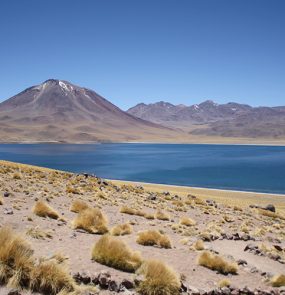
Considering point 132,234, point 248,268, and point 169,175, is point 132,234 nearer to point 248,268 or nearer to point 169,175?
point 248,268

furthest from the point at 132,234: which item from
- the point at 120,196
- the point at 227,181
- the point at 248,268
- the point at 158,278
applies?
the point at 227,181

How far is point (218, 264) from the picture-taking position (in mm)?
9734

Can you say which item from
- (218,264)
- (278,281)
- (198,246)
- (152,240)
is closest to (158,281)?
(218,264)

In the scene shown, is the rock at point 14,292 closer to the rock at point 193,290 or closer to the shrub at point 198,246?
the rock at point 193,290

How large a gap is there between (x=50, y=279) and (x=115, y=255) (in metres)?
2.06

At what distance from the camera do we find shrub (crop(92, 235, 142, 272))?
327 inches

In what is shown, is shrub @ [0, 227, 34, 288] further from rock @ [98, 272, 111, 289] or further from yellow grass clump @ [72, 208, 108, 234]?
yellow grass clump @ [72, 208, 108, 234]

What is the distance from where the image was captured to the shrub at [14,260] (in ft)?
21.0

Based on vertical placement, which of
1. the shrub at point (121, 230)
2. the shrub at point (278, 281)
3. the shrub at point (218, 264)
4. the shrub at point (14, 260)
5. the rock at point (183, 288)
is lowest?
the shrub at point (278, 281)

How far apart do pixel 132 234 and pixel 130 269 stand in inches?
184

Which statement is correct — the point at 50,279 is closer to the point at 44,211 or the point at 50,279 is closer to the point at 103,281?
the point at 103,281

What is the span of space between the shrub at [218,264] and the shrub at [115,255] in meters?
2.00

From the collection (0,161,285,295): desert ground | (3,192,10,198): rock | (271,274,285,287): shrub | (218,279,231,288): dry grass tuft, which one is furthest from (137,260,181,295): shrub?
(3,192,10,198): rock

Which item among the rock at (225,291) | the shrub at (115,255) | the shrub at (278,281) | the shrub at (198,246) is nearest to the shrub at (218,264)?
the shrub at (278,281)
